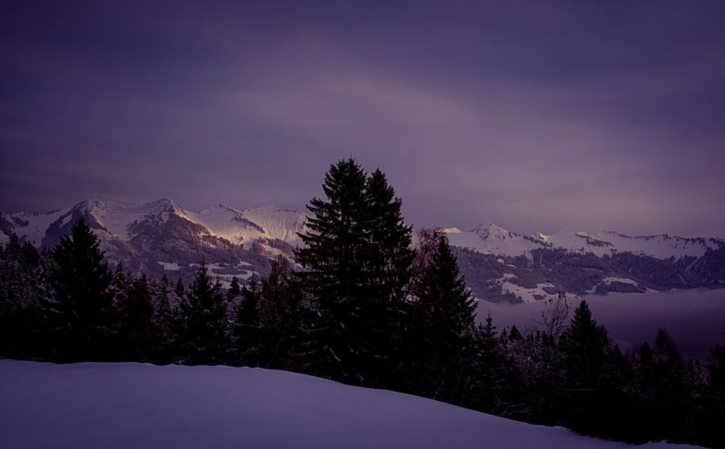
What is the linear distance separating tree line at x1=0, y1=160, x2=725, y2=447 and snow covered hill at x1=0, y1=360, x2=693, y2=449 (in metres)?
3.92

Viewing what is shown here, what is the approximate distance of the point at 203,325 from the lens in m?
35.0

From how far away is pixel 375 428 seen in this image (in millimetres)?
9500

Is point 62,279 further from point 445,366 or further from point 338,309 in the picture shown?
point 445,366

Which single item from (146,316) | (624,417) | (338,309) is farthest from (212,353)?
(624,417)

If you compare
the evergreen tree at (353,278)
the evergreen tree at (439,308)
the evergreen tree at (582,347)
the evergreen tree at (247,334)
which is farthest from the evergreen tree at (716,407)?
the evergreen tree at (247,334)

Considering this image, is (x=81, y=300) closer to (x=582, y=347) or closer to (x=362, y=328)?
(x=362, y=328)

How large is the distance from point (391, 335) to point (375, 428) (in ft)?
43.1

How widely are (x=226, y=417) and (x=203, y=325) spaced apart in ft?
92.1

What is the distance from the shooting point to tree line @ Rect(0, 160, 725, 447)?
21.8 metres

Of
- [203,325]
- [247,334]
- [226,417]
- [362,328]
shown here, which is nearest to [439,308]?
[362,328]

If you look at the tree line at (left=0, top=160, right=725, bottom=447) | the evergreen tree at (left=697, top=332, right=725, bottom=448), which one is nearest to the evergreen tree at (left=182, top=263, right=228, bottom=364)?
the tree line at (left=0, top=160, right=725, bottom=447)

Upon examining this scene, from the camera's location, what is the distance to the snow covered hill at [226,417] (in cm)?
799

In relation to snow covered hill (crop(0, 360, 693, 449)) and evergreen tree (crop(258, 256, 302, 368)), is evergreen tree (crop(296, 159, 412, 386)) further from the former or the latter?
evergreen tree (crop(258, 256, 302, 368))

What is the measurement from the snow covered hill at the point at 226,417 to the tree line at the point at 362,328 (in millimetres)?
3916
